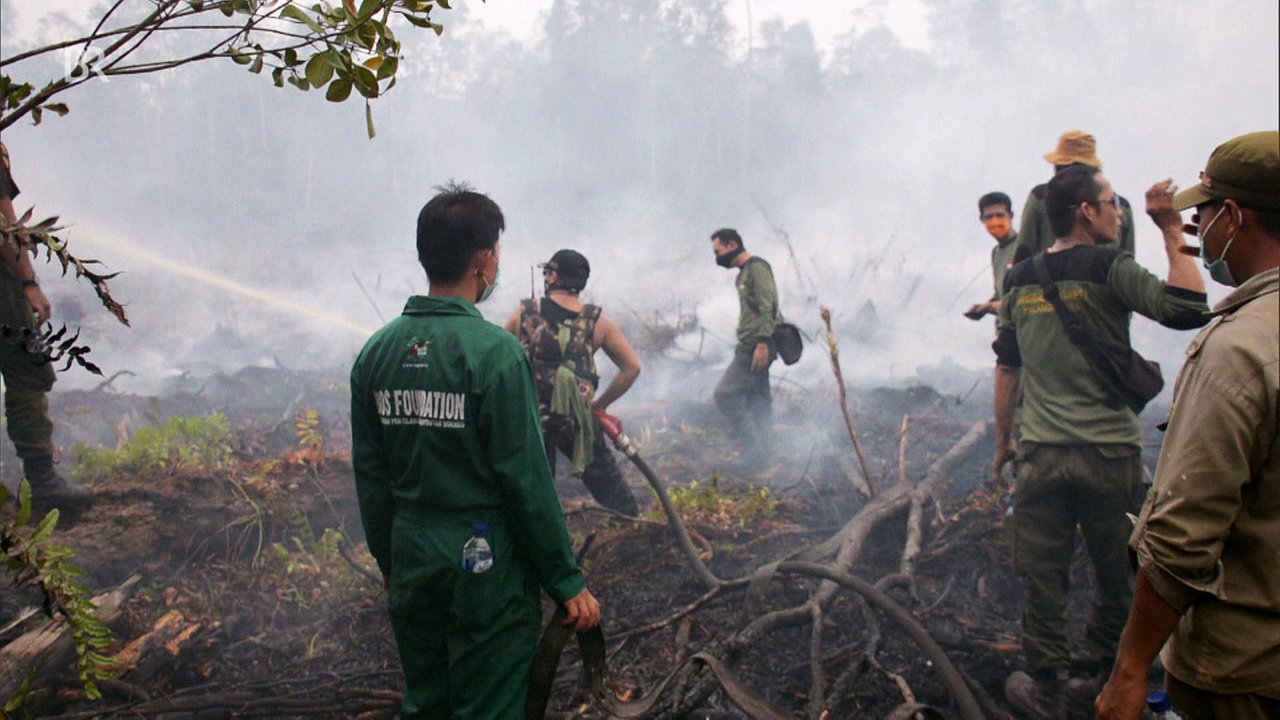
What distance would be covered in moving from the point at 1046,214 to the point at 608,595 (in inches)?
128

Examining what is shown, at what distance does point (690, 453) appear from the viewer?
7816 mm

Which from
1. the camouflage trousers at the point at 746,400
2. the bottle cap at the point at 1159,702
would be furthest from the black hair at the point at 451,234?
the camouflage trousers at the point at 746,400

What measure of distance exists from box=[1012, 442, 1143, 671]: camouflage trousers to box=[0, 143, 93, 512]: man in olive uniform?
208 inches

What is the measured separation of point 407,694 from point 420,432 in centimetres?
87

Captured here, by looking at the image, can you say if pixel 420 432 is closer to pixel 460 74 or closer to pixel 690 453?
pixel 690 453

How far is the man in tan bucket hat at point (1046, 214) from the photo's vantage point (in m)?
3.54

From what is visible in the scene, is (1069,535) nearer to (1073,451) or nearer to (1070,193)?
(1073,451)

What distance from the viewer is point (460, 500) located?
2.08 meters

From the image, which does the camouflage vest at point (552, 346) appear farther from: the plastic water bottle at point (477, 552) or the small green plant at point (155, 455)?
the plastic water bottle at point (477, 552)

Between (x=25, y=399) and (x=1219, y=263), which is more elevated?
(x=1219, y=263)

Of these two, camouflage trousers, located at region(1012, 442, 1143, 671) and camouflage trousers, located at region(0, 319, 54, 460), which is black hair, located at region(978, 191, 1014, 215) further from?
camouflage trousers, located at region(0, 319, 54, 460)

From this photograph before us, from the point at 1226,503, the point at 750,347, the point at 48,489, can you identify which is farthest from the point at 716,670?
the point at 750,347

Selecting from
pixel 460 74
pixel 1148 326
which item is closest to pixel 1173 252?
pixel 1148 326

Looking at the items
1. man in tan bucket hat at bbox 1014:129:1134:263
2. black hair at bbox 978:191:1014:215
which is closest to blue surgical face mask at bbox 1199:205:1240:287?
man in tan bucket hat at bbox 1014:129:1134:263
